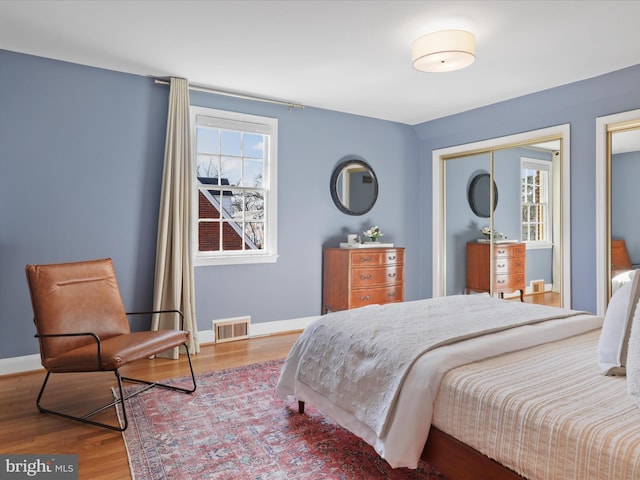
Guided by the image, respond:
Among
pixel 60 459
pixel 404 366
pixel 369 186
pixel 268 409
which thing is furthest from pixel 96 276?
pixel 369 186

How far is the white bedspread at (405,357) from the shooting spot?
5.43 feet

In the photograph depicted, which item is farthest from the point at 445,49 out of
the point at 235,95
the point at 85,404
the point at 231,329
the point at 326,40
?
A: the point at 85,404

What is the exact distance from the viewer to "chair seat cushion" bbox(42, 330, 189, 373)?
7.80 ft

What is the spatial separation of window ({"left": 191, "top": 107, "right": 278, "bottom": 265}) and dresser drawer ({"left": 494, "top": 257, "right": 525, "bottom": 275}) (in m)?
2.57

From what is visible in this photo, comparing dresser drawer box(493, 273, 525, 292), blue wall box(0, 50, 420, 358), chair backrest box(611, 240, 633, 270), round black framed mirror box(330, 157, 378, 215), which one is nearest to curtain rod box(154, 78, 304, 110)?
blue wall box(0, 50, 420, 358)

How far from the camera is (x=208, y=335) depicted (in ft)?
13.5

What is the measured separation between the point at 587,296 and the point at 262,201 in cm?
332

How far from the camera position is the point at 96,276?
3.00 meters

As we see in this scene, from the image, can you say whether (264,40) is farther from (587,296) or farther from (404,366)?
(587,296)

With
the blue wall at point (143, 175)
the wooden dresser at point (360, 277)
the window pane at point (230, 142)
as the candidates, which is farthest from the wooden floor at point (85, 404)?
the window pane at point (230, 142)

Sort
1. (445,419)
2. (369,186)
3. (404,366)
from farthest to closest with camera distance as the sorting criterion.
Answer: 1. (369,186)
2. (404,366)
3. (445,419)

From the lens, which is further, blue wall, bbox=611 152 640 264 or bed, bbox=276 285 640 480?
blue wall, bbox=611 152 640 264

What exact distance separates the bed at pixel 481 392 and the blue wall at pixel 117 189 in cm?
203

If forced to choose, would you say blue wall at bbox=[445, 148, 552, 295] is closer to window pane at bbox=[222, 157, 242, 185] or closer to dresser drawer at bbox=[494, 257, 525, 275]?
dresser drawer at bbox=[494, 257, 525, 275]
